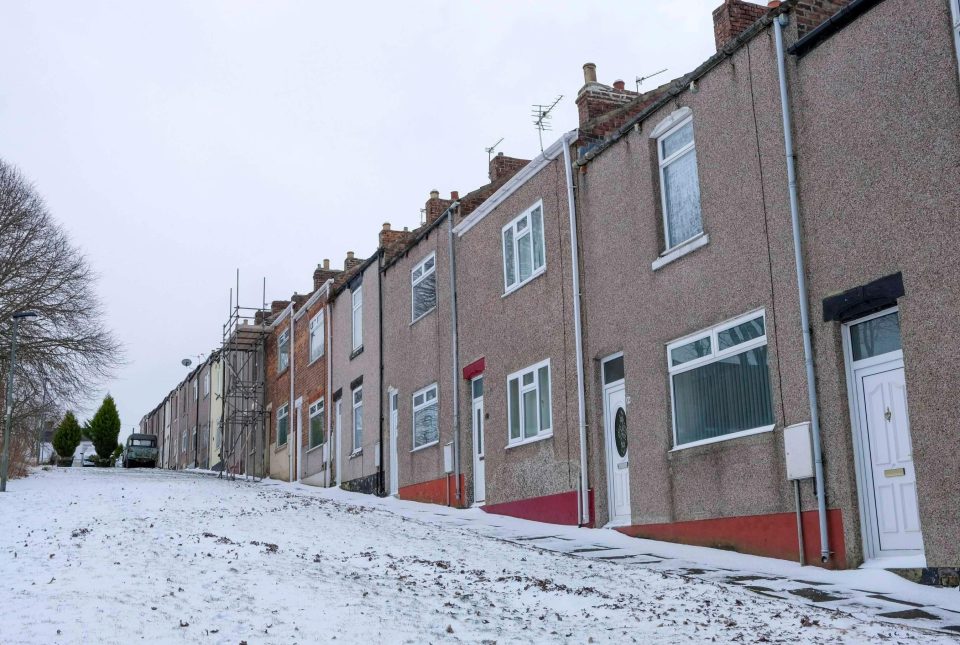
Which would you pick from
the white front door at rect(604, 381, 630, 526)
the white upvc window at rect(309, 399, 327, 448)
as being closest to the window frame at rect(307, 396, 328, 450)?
the white upvc window at rect(309, 399, 327, 448)

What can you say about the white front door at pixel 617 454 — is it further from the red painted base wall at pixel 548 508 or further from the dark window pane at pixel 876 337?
the dark window pane at pixel 876 337

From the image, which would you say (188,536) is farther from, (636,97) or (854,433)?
(636,97)

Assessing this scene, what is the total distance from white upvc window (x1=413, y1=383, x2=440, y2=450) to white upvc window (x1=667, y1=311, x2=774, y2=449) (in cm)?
828

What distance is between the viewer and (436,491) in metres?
20.8

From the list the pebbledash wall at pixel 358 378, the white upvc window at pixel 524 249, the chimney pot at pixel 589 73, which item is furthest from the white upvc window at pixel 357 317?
the chimney pot at pixel 589 73

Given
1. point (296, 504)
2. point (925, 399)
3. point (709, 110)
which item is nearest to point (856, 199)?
point (925, 399)

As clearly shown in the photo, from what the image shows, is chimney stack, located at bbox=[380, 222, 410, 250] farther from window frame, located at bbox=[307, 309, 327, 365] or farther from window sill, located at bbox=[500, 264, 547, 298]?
window sill, located at bbox=[500, 264, 547, 298]

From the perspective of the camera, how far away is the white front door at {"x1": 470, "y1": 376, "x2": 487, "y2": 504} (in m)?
19.3

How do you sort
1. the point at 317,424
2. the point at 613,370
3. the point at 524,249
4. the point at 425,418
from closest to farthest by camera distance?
1. the point at 613,370
2. the point at 524,249
3. the point at 425,418
4. the point at 317,424

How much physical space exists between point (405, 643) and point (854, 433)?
18.0ft

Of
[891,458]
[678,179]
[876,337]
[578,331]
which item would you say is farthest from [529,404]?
[891,458]

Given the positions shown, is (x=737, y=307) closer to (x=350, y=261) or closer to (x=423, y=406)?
(x=423, y=406)

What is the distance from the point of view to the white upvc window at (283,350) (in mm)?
33562

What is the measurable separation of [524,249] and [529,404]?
2716mm
